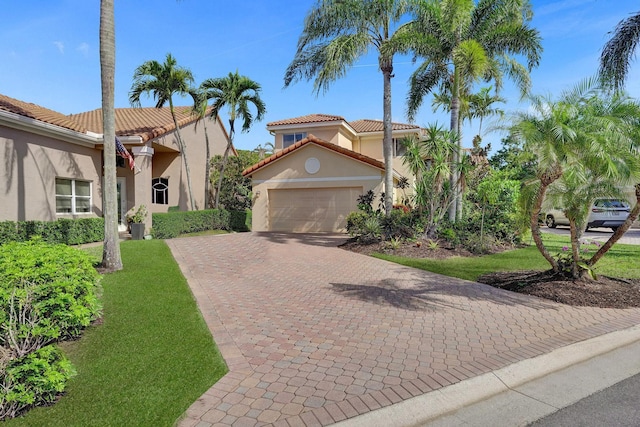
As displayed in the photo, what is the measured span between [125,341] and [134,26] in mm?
9638

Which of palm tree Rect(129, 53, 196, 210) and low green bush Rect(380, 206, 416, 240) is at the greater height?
palm tree Rect(129, 53, 196, 210)

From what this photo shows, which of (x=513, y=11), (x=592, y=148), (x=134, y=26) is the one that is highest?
(x=513, y=11)

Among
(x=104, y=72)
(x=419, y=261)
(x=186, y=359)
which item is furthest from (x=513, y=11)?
(x=186, y=359)

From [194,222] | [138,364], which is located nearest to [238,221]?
[194,222]

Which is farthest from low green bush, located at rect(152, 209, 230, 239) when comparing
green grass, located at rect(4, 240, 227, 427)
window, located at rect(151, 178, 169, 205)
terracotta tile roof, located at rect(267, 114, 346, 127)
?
green grass, located at rect(4, 240, 227, 427)

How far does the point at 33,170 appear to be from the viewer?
507 inches

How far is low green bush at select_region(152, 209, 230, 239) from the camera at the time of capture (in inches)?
625

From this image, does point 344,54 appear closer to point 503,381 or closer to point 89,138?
point 89,138

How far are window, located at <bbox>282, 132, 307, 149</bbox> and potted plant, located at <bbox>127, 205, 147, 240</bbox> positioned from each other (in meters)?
12.0

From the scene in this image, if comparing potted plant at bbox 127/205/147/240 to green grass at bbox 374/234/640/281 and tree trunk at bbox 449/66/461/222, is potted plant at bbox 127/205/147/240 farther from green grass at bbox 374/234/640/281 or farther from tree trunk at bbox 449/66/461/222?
tree trunk at bbox 449/66/461/222

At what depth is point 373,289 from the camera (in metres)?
7.88

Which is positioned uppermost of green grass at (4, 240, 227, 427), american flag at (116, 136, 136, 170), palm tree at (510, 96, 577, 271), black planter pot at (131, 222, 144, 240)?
american flag at (116, 136, 136, 170)

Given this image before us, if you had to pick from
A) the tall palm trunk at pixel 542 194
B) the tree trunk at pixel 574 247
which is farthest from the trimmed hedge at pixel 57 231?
the tree trunk at pixel 574 247

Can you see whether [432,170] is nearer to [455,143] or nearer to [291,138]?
[455,143]
